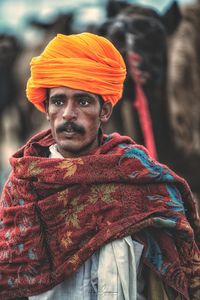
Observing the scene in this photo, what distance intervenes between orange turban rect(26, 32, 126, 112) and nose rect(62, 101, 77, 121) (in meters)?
0.08

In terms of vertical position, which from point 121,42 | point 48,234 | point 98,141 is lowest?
point 48,234

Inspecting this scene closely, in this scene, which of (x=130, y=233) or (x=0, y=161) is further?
(x=0, y=161)

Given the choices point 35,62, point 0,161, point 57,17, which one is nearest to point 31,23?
point 57,17

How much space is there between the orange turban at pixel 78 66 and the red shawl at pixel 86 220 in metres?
0.32

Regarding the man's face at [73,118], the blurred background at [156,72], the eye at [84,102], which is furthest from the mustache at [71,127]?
the blurred background at [156,72]

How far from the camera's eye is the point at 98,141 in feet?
13.6

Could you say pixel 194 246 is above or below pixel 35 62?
below

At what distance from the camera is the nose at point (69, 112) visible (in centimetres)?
395

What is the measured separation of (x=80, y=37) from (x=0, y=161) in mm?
9841

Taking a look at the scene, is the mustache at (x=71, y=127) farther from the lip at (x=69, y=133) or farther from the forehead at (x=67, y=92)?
the forehead at (x=67, y=92)

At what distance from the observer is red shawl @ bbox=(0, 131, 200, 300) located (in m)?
3.90

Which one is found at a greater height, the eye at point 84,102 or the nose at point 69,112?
the eye at point 84,102

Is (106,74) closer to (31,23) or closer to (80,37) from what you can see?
(80,37)

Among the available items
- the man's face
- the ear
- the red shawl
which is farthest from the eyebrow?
the red shawl
